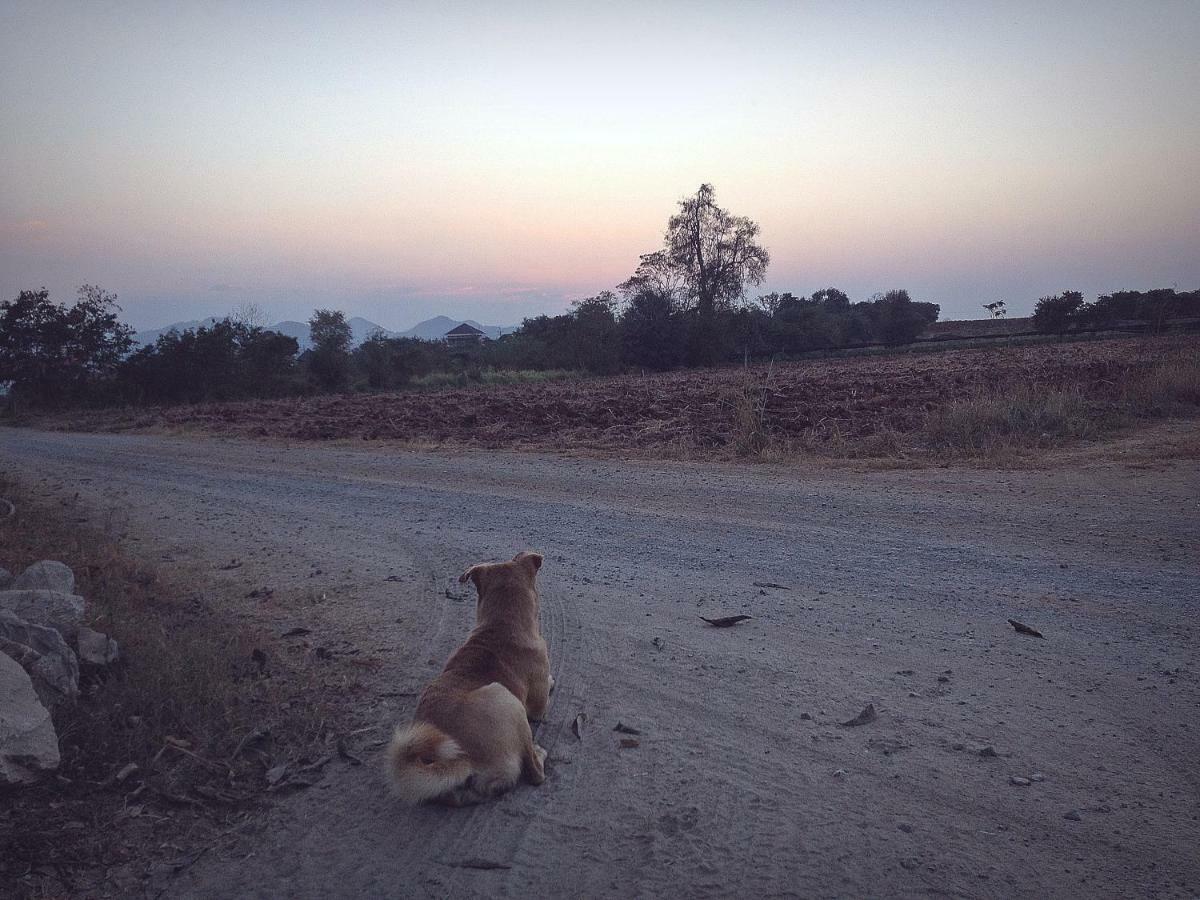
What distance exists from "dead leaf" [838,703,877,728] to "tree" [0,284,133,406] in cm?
4628

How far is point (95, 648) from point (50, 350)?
44581mm

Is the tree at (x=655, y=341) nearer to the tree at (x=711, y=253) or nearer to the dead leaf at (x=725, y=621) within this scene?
the tree at (x=711, y=253)

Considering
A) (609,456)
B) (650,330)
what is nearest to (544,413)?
(609,456)

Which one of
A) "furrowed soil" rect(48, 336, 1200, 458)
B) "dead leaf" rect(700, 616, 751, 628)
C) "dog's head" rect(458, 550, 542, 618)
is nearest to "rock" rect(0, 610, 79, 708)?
"dog's head" rect(458, 550, 542, 618)

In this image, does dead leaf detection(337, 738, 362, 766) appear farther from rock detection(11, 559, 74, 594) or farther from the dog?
rock detection(11, 559, 74, 594)

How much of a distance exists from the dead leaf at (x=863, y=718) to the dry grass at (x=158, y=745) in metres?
2.69

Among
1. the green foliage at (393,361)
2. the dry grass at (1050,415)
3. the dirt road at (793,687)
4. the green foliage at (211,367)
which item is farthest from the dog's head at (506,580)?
the green foliage at (393,361)

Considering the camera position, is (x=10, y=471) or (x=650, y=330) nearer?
(x=10, y=471)

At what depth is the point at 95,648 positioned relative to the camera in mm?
4691

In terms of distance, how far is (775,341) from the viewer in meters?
57.1

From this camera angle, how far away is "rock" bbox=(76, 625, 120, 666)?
4617 millimetres

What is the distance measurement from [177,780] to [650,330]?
162 feet

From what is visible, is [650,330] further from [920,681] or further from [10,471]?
[920,681]

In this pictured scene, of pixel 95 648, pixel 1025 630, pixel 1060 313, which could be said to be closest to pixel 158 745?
pixel 95 648
